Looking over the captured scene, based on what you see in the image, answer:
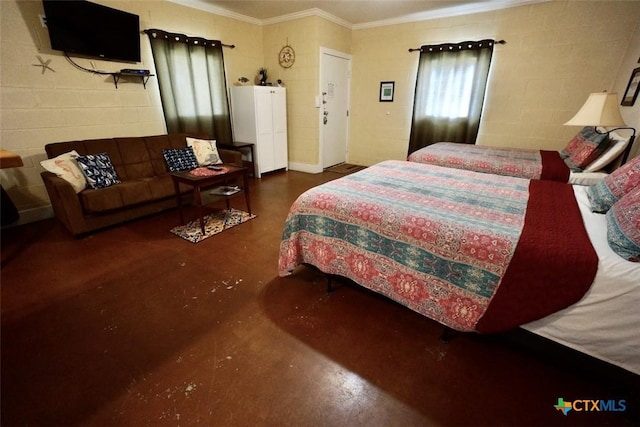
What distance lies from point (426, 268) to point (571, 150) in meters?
2.67

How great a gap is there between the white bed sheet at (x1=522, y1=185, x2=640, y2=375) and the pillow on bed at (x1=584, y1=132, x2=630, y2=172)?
170 centimetres

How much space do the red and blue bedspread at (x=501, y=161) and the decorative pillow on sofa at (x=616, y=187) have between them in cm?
91

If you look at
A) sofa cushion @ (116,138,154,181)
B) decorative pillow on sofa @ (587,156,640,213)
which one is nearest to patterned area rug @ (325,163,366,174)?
sofa cushion @ (116,138,154,181)

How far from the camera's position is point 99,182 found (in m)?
2.85

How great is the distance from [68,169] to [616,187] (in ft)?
14.0

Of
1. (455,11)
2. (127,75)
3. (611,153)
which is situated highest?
(455,11)

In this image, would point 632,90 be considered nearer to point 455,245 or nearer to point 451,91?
point 451,91

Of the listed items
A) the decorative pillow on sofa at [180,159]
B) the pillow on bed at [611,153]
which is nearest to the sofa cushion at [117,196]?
the decorative pillow on sofa at [180,159]

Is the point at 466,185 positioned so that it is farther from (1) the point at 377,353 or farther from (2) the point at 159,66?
(2) the point at 159,66

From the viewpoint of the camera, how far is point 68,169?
8.86ft

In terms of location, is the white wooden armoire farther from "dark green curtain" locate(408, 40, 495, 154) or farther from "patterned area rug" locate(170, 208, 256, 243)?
"dark green curtain" locate(408, 40, 495, 154)

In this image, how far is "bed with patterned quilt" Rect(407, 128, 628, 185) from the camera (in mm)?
2459

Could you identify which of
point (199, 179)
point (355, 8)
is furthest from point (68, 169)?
point (355, 8)

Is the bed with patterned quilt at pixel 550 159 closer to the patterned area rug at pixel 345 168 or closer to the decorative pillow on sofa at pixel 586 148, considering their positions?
the decorative pillow on sofa at pixel 586 148
